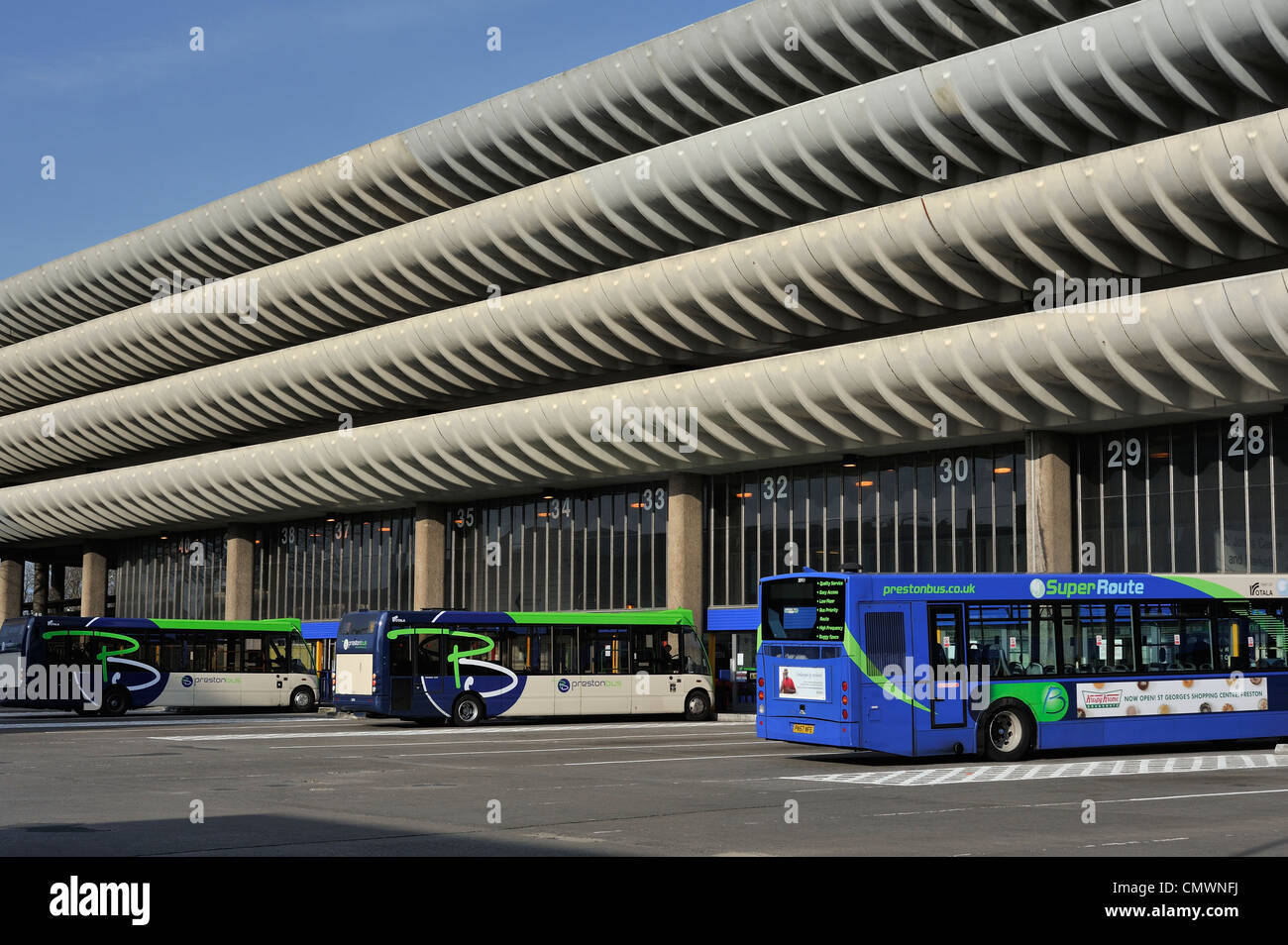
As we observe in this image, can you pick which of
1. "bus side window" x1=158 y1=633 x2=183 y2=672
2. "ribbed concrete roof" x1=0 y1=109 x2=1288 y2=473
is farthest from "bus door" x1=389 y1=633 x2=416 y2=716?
"ribbed concrete roof" x1=0 y1=109 x2=1288 y2=473

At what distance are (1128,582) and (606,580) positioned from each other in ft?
93.3

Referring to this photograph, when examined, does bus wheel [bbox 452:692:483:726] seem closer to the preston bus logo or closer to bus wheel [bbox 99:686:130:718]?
bus wheel [bbox 99:686:130:718]

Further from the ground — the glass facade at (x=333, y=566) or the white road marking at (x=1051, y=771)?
the glass facade at (x=333, y=566)

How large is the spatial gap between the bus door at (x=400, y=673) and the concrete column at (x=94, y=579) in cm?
4716

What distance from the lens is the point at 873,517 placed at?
42125 millimetres

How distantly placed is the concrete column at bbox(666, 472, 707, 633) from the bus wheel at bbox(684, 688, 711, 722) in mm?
7561

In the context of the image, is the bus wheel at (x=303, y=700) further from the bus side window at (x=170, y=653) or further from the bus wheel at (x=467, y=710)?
the bus wheel at (x=467, y=710)

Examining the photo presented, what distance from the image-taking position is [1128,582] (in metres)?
23.6

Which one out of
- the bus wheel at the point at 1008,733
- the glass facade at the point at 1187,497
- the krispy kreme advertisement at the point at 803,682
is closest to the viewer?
the krispy kreme advertisement at the point at 803,682

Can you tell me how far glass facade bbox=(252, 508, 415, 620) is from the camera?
5975 cm

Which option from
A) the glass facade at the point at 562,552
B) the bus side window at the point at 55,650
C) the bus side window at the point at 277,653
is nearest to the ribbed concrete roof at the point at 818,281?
the glass facade at the point at 562,552

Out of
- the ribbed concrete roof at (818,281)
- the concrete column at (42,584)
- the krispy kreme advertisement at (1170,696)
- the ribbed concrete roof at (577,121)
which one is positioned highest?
the ribbed concrete roof at (577,121)

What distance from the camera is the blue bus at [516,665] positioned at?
33969 mm

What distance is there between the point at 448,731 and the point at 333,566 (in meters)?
31.8
